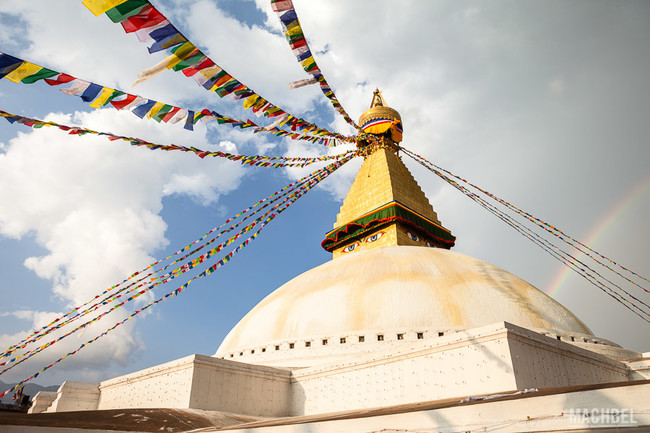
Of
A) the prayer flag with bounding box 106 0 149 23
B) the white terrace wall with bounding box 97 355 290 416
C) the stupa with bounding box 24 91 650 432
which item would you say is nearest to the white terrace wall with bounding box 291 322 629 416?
the stupa with bounding box 24 91 650 432

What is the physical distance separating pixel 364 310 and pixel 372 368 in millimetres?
2126

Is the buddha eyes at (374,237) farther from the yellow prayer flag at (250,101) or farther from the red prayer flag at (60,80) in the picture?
the red prayer flag at (60,80)

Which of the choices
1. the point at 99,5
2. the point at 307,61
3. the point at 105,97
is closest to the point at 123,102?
the point at 105,97

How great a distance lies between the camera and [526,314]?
11039 mm

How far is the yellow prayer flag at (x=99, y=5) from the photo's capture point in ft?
16.4

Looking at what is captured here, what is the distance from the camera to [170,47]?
19.6 ft

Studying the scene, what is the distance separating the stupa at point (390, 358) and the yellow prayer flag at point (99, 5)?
18.4 feet

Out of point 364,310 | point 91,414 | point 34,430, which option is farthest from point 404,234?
point 34,430

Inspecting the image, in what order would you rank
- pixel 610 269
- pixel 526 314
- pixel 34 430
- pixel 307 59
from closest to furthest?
pixel 34 430 → pixel 307 59 → pixel 526 314 → pixel 610 269

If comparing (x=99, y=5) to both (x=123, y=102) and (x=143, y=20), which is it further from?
(x=123, y=102)

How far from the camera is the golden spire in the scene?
17547 mm

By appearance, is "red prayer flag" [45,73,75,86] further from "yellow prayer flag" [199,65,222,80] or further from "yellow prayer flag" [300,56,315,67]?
"yellow prayer flag" [300,56,315,67]

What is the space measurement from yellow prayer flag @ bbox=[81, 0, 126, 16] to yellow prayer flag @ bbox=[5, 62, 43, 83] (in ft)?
5.72

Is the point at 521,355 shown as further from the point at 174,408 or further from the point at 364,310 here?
the point at 174,408
